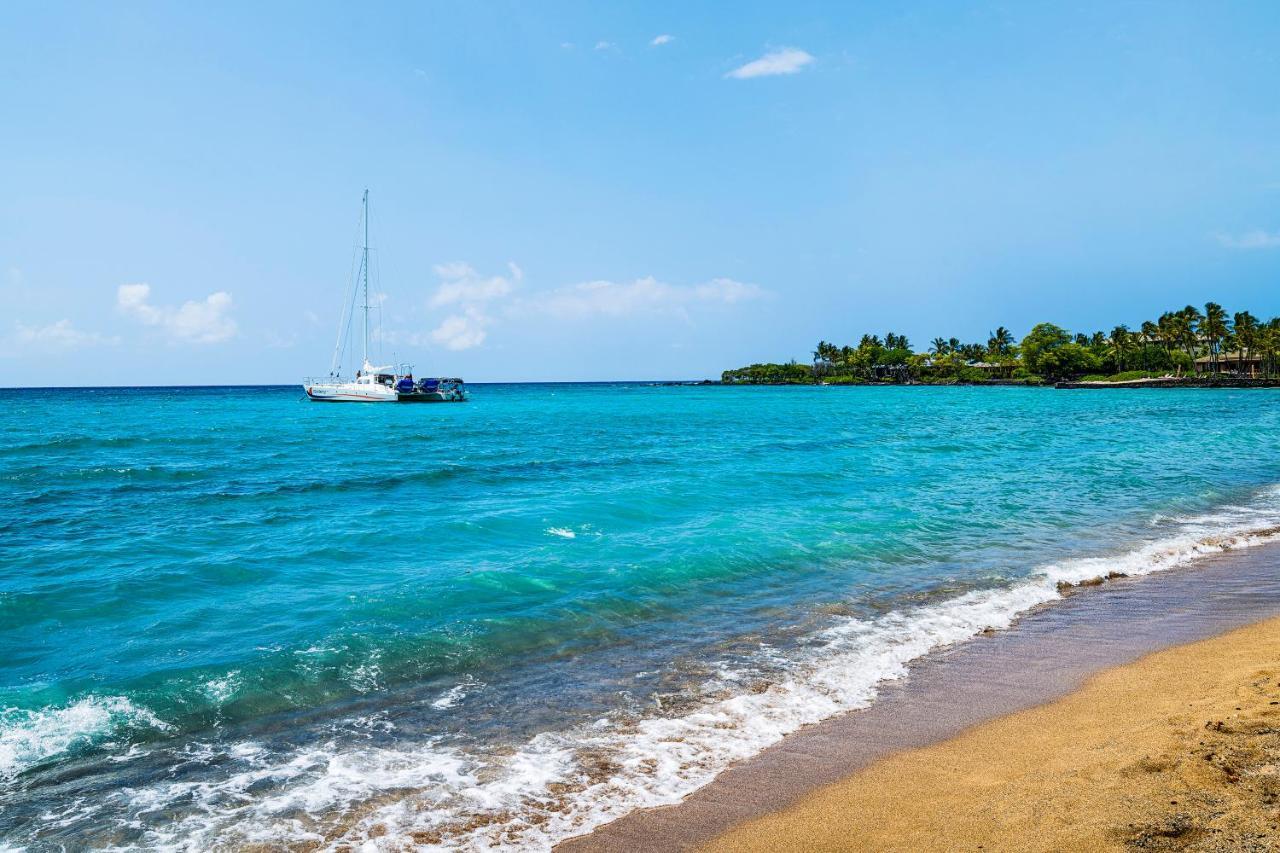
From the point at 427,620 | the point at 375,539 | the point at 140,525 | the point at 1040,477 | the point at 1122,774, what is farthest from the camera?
the point at 1040,477

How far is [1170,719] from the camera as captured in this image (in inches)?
256

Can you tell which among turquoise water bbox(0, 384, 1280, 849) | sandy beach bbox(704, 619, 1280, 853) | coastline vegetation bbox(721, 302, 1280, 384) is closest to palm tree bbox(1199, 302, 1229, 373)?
coastline vegetation bbox(721, 302, 1280, 384)

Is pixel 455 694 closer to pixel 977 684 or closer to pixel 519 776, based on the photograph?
pixel 519 776

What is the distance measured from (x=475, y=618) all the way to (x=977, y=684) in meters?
6.86

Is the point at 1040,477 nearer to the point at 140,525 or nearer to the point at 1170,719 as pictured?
the point at 1170,719

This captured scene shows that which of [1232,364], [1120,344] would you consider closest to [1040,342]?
[1120,344]

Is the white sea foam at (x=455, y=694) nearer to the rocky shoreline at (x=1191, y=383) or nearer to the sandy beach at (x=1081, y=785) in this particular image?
the sandy beach at (x=1081, y=785)

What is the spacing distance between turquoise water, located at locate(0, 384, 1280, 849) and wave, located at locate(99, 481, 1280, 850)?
0.10ft

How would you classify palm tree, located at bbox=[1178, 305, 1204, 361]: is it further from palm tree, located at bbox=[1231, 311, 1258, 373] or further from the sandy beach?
the sandy beach

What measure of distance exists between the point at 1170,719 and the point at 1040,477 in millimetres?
20893

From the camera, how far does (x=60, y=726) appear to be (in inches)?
292

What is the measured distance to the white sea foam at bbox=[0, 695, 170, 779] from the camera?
6.85 metres

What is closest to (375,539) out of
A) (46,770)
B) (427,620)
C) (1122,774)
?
(427,620)

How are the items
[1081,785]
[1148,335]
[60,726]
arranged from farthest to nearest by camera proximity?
1. [1148,335]
2. [60,726]
3. [1081,785]
